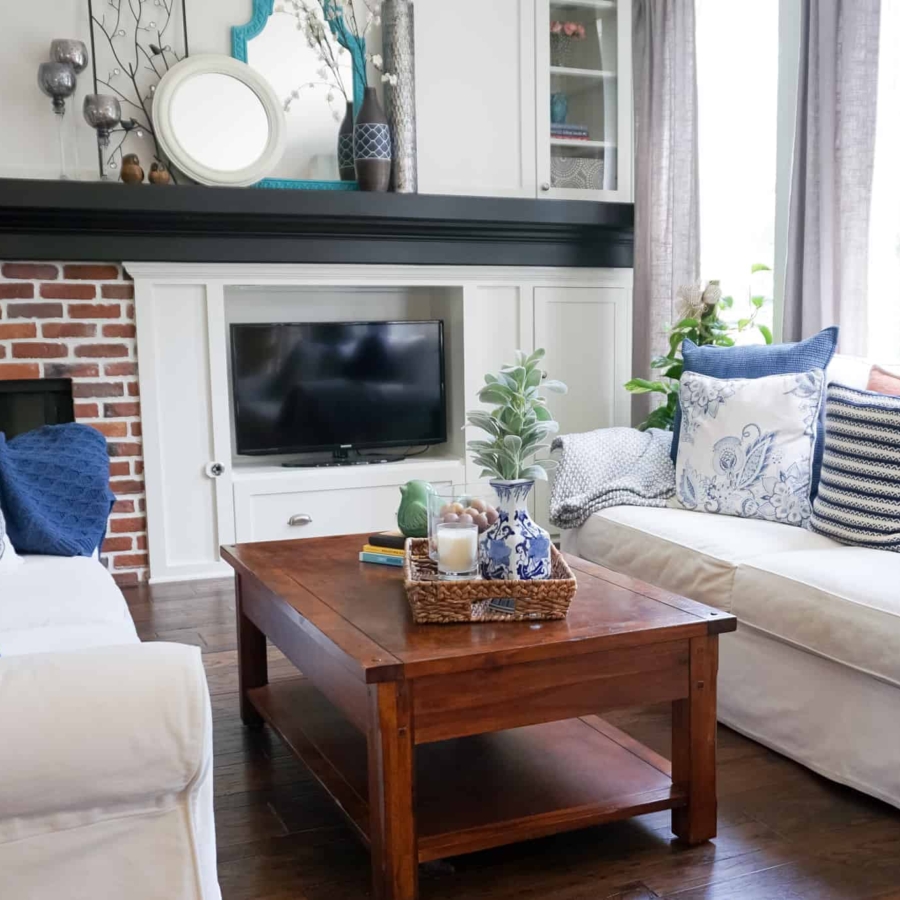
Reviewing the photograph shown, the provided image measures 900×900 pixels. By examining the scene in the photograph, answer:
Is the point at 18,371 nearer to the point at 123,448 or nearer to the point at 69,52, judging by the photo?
the point at 123,448

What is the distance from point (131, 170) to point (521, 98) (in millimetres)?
1620

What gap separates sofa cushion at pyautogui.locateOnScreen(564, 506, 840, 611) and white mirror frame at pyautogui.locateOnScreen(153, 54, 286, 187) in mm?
1872

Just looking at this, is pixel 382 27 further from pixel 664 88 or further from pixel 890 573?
pixel 890 573

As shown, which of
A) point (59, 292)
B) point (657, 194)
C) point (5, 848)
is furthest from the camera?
point (657, 194)

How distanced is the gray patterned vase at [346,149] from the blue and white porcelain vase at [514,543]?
2.46m

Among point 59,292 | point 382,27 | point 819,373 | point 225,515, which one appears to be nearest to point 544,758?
point 819,373

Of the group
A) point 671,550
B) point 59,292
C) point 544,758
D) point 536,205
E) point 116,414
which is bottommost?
point 544,758

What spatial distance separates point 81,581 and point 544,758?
3.35ft

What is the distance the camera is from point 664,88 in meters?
4.04

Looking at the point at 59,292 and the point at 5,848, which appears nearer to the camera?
the point at 5,848

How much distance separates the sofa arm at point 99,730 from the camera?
0.96m

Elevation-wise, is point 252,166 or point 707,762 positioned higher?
point 252,166

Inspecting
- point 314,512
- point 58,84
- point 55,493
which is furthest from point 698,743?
point 58,84

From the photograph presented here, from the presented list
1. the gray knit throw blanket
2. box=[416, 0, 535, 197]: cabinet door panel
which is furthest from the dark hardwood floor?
box=[416, 0, 535, 197]: cabinet door panel
